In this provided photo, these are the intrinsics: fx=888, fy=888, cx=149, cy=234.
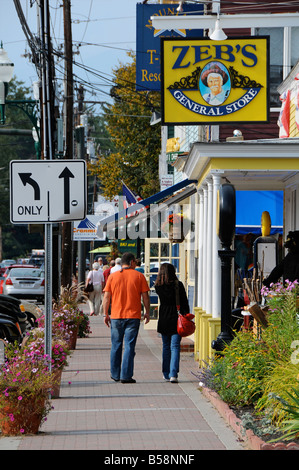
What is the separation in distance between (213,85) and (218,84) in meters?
0.09

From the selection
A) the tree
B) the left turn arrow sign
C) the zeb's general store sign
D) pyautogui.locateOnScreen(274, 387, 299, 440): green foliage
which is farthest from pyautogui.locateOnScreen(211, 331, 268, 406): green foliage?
the tree

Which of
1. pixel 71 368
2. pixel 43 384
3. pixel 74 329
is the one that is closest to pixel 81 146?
pixel 74 329

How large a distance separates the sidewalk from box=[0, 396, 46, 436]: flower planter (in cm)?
12

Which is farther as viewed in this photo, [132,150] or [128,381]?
[132,150]

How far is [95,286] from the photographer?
28781 mm

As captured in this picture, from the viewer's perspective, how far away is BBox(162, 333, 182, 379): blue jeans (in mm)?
13031

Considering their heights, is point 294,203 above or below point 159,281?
above

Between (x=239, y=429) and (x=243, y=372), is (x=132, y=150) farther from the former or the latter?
(x=239, y=429)

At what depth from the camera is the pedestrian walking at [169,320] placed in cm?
1309

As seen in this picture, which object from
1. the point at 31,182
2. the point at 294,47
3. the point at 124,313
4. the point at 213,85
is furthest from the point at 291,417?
the point at 294,47
